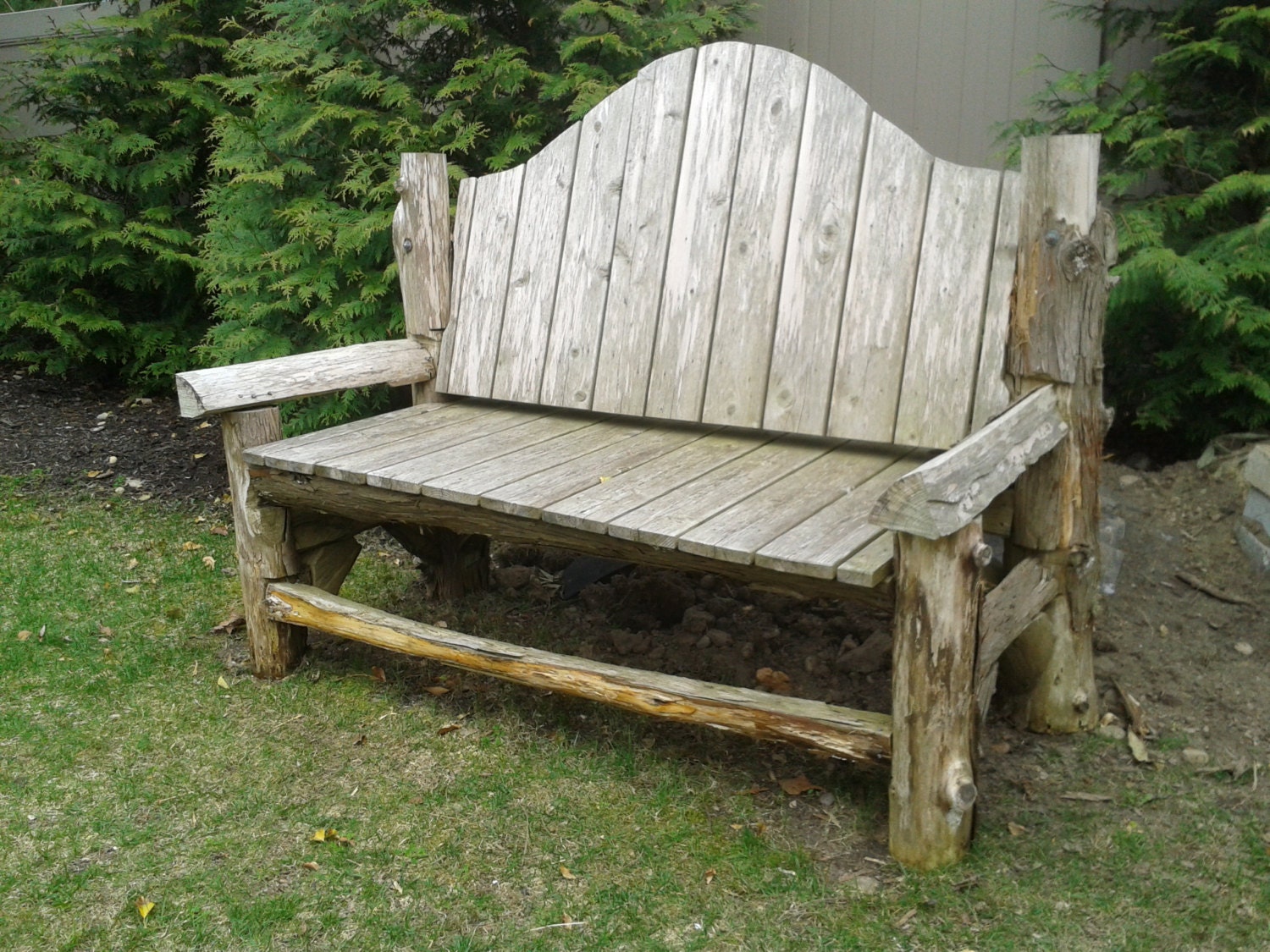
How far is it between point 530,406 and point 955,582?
1.72 meters

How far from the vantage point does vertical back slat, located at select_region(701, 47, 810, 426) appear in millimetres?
2906

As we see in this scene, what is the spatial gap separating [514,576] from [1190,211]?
8.42 feet

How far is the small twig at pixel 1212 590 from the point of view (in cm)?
331

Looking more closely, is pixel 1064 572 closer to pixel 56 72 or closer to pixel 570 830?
pixel 570 830

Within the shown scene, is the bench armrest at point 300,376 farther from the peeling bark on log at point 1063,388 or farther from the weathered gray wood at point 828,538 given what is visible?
the peeling bark on log at point 1063,388

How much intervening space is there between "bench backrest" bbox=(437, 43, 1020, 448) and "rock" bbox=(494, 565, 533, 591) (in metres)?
0.78

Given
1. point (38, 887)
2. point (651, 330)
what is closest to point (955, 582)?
point (651, 330)

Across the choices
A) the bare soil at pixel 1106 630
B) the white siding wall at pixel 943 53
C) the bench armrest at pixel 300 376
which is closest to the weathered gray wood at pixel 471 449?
the bench armrest at pixel 300 376

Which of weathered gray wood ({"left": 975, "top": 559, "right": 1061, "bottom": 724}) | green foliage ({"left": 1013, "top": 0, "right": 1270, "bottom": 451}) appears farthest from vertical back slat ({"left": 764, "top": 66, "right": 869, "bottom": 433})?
green foliage ({"left": 1013, "top": 0, "right": 1270, "bottom": 451})

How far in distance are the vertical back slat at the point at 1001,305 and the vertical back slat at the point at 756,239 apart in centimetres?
56

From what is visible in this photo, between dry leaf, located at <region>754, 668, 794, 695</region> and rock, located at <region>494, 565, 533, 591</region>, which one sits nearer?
dry leaf, located at <region>754, 668, 794, 695</region>

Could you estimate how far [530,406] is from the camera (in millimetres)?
3520

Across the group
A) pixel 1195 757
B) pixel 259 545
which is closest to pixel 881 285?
pixel 1195 757

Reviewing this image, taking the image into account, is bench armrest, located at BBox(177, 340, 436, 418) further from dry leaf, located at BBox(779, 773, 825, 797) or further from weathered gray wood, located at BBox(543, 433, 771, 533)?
dry leaf, located at BBox(779, 773, 825, 797)
